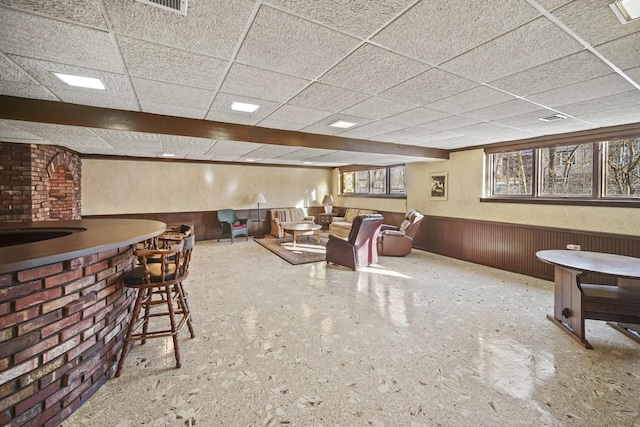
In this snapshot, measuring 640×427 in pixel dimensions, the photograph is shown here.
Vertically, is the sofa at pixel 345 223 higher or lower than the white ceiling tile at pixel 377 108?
lower

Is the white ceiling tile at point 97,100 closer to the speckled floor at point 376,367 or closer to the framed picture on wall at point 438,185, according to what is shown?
the speckled floor at point 376,367

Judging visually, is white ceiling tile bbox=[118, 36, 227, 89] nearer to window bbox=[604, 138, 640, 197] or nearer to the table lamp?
window bbox=[604, 138, 640, 197]

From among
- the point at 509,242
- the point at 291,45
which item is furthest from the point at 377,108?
the point at 509,242

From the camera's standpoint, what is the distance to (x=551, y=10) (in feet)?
4.69

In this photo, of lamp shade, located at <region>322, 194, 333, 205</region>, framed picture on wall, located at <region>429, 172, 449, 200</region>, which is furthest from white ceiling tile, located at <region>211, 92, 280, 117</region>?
lamp shade, located at <region>322, 194, 333, 205</region>

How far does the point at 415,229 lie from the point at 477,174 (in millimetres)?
1661

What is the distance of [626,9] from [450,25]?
833 millimetres

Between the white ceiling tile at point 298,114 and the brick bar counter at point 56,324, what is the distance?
1.92 metres

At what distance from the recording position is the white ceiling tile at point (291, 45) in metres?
1.54

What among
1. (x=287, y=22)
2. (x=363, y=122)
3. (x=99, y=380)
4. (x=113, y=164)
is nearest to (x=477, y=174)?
(x=363, y=122)

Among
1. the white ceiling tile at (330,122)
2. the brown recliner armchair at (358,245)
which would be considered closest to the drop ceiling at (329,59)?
the white ceiling tile at (330,122)

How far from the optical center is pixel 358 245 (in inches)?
203

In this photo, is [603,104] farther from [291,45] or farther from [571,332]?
[291,45]

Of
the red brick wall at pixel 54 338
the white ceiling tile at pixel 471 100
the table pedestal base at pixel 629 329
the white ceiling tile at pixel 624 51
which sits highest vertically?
the white ceiling tile at pixel 471 100
